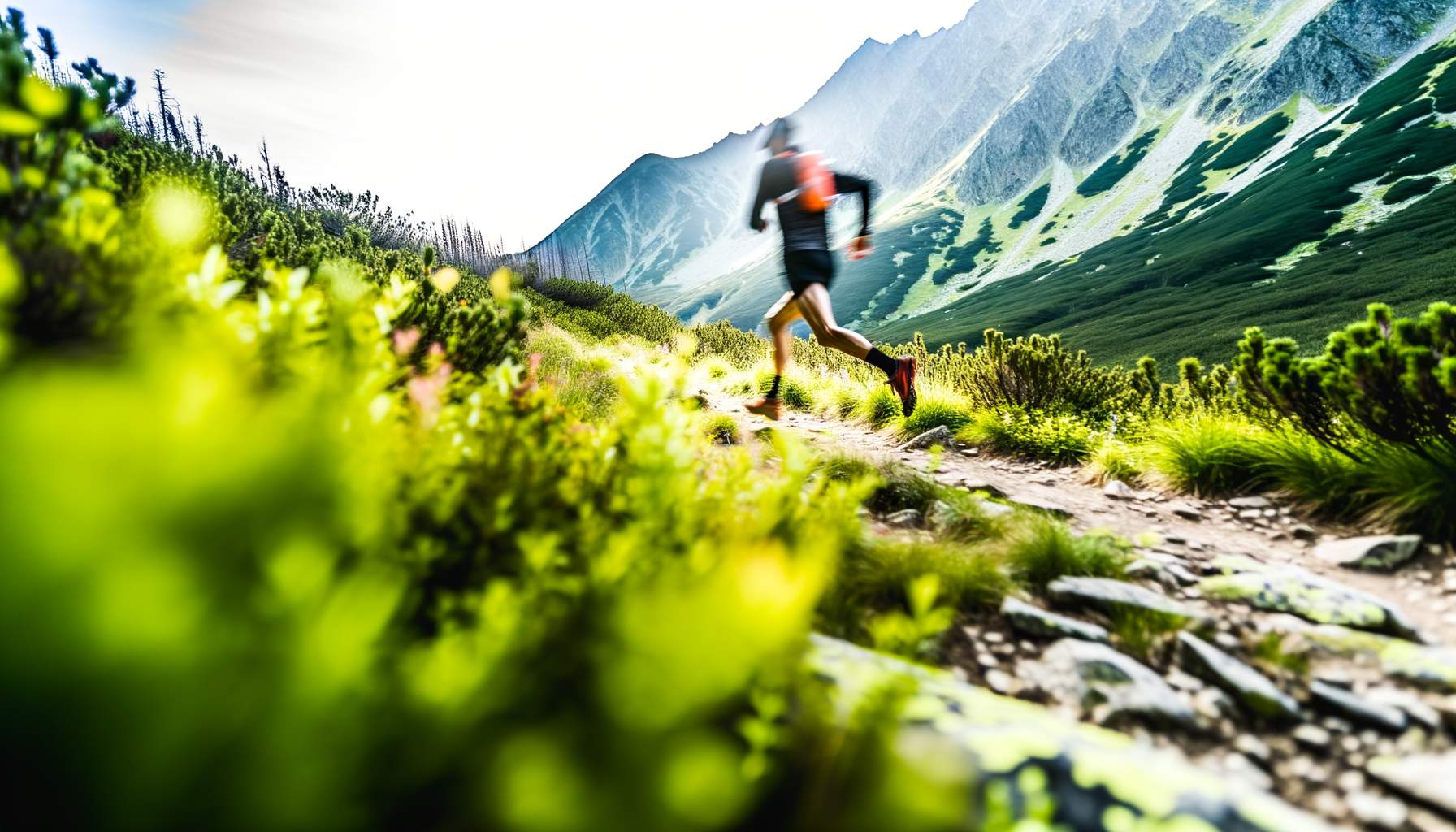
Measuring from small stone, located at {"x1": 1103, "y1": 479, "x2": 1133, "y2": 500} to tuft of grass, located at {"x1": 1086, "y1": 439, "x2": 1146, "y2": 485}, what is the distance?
225 millimetres

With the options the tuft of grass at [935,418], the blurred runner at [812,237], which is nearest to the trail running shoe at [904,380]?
the blurred runner at [812,237]

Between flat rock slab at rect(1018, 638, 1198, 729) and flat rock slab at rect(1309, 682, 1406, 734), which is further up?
flat rock slab at rect(1018, 638, 1198, 729)

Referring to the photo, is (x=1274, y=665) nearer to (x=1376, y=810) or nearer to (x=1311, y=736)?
(x=1311, y=736)

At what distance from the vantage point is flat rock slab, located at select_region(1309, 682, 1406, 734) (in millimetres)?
1744

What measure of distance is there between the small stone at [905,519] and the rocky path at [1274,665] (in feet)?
3.41

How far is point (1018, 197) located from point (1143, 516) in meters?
143

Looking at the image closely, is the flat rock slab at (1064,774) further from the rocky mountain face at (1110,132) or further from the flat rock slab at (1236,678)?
the rocky mountain face at (1110,132)

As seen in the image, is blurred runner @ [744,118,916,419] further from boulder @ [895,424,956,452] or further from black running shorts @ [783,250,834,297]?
boulder @ [895,424,956,452]

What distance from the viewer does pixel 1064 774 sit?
132cm

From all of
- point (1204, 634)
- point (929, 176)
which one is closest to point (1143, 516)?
point (1204, 634)

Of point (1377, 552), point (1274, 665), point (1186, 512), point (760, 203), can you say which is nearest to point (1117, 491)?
point (1186, 512)

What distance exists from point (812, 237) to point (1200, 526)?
11.7 ft

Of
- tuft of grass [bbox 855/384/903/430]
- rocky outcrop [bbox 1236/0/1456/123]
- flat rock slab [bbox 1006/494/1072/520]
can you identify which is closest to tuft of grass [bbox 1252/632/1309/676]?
flat rock slab [bbox 1006/494/1072/520]

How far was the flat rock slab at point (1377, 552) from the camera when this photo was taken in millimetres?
2959
